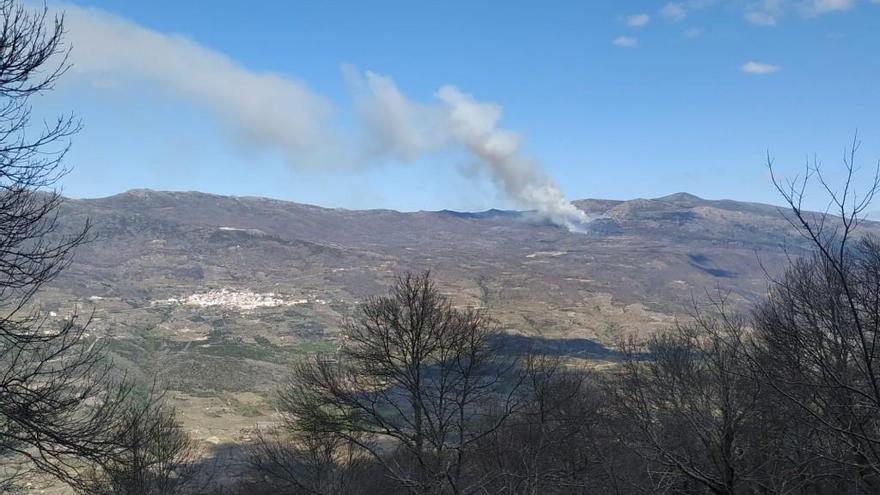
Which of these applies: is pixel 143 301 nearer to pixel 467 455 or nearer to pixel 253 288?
pixel 253 288

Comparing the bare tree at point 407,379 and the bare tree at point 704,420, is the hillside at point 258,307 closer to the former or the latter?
the bare tree at point 704,420

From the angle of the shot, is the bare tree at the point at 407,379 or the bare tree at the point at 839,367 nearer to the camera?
the bare tree at the point at 839,367

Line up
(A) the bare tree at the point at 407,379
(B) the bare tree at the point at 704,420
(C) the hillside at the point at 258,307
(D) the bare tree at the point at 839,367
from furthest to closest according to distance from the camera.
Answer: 1. (C) the hillside at the point at 258,307
2. (A) the bare tree at the point at 407,379
3. (B) the bare tree at the point at 704,420
4. (D) the bare tree at the point at 839,367

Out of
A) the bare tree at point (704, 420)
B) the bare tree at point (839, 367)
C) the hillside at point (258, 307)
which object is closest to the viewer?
the bare tree at point (839, 367)

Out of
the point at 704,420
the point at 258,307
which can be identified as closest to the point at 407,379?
the point at 704,420

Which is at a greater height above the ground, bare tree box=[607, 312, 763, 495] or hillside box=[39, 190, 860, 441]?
bare tree box=[607, 312, 763, 495]

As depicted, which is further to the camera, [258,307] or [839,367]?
[258,307]

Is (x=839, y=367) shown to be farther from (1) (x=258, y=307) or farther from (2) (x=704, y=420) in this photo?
(1) (x=258, y=307)

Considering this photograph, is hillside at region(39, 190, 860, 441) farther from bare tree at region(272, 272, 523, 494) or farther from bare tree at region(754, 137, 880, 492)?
bare tree at region(754, 137, 880, 492)

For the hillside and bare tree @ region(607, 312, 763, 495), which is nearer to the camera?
bare tree @ region(607, 312, 763, 495)

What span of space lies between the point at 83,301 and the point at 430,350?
5504 inches

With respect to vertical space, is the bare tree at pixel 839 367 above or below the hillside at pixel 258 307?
above

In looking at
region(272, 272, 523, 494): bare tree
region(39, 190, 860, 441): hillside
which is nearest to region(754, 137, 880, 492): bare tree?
region(272, 272, 523, 494): bare tree

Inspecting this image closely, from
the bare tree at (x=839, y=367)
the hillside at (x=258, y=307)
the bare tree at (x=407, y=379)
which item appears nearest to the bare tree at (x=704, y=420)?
the bare tree at (x=839, y=367)
